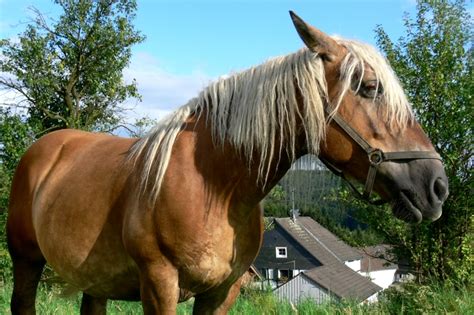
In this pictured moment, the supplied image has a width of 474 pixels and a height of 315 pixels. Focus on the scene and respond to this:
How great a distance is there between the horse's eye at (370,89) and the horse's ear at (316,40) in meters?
0.19

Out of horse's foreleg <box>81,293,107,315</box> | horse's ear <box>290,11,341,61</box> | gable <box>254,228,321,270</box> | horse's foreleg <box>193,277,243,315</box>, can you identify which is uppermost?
horse's ear <box>290,11,341,61</box>

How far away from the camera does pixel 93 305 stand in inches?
139

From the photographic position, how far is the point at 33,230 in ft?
11.1

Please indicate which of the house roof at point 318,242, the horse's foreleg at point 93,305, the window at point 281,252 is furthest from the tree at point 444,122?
the window at point 281,252

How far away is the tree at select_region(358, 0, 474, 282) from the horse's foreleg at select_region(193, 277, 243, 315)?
722 cm

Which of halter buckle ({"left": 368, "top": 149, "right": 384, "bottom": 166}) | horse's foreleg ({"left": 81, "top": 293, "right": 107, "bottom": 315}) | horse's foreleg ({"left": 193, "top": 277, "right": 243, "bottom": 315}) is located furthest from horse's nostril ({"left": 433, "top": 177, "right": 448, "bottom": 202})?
horse's foreleg ({"left": 81, "top": 293, "right": 107, "bottom": 315})

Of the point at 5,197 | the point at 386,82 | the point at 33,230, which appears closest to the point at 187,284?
the point at 386,82

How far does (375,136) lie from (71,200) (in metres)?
1.70

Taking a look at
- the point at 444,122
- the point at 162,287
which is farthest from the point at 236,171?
the point at 444,122

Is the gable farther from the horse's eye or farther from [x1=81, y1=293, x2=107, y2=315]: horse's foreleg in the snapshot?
the horse's eye

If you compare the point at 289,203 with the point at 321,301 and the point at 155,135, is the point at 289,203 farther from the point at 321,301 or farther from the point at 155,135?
the point at 321,301

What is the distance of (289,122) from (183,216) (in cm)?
62

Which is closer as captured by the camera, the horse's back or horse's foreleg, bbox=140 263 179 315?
horse's foreleg, bbox=140 263 179 315

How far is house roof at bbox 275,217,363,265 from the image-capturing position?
42659 mm
